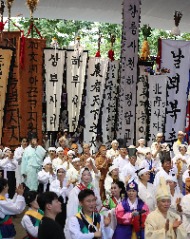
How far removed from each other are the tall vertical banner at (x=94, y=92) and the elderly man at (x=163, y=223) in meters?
7.93

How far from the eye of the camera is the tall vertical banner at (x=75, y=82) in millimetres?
13797

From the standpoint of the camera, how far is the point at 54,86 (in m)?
13.6

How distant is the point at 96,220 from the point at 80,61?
26.1 feet

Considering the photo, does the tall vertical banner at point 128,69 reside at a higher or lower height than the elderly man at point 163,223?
higher

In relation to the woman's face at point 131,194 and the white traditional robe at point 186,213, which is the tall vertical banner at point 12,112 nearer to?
the woman's face at point 131,194

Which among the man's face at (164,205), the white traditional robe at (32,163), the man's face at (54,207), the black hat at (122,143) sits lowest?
the white traditional robe at (32,163)

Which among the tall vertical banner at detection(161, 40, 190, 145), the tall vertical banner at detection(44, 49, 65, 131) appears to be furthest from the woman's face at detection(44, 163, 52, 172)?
the tall vertical banner at detection(161, 40, 190, 145)

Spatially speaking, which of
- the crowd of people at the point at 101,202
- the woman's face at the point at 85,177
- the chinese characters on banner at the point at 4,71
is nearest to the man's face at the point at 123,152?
the crowd of people at the point at 101,202

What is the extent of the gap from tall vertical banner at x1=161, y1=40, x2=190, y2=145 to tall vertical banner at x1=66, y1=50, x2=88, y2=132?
6.64 feet

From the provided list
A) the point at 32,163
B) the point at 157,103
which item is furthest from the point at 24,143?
the point at 157,103

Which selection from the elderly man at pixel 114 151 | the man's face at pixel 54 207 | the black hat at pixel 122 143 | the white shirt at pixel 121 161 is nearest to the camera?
the man's face at pixel 54 207

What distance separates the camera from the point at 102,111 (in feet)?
50.2

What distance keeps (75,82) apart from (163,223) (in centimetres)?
781

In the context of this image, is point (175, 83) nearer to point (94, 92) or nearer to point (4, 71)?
point (94, 92)
